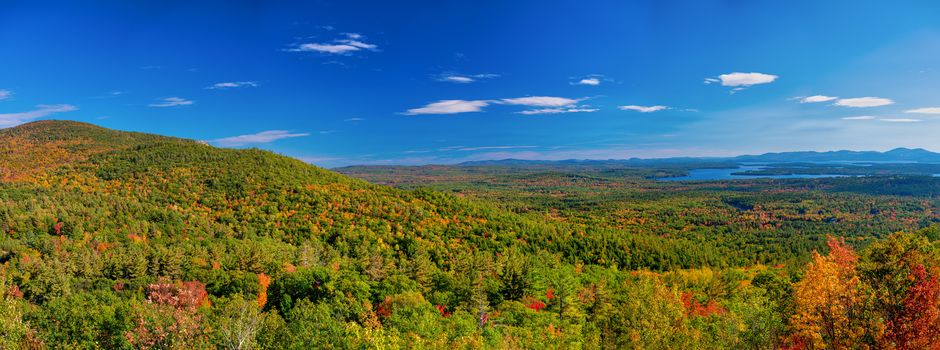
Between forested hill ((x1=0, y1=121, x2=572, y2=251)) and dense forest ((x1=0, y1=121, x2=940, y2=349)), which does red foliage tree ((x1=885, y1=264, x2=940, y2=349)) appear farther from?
forested hill ((x1=0, y1=121, x2=572, y2=251))

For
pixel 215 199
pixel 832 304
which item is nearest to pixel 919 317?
pixel 832 304

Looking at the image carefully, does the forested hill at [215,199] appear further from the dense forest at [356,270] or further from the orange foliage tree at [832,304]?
the orange foliage tree at [832,304]

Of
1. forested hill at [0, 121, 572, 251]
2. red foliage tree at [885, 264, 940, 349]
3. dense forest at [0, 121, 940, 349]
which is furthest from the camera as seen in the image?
forested hill at [0, 121, 572, 251]

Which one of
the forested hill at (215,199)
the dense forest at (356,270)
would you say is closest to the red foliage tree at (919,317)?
the dense forest at (356,270)

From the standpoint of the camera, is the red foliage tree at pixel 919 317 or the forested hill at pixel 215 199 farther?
the forested hill at pixel 215 199

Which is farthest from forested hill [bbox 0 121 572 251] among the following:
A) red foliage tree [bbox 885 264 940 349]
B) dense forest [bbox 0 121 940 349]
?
red foliage tree [bbox 885 264 940 349]

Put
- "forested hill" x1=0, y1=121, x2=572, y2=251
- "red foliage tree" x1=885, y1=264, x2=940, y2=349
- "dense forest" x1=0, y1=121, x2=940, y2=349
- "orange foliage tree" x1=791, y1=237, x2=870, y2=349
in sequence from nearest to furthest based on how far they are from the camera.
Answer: "red foliage tree" x1=885, y1=264, x2=940, y2=349 → "orange foliage tree" x1=791, y1=237, x2=870, y2=349 → "dense forest" x1=0, y1=121, x2=940, y2=349 → "forested hill" x1=0, y1=121, x2=572, y2=251

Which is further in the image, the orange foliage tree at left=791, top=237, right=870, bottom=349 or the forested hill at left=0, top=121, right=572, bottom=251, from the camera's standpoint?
the forested hill at left=0, top=121, right=572, bottom=251

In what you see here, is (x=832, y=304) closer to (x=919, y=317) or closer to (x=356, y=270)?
(x=919, y=317)
